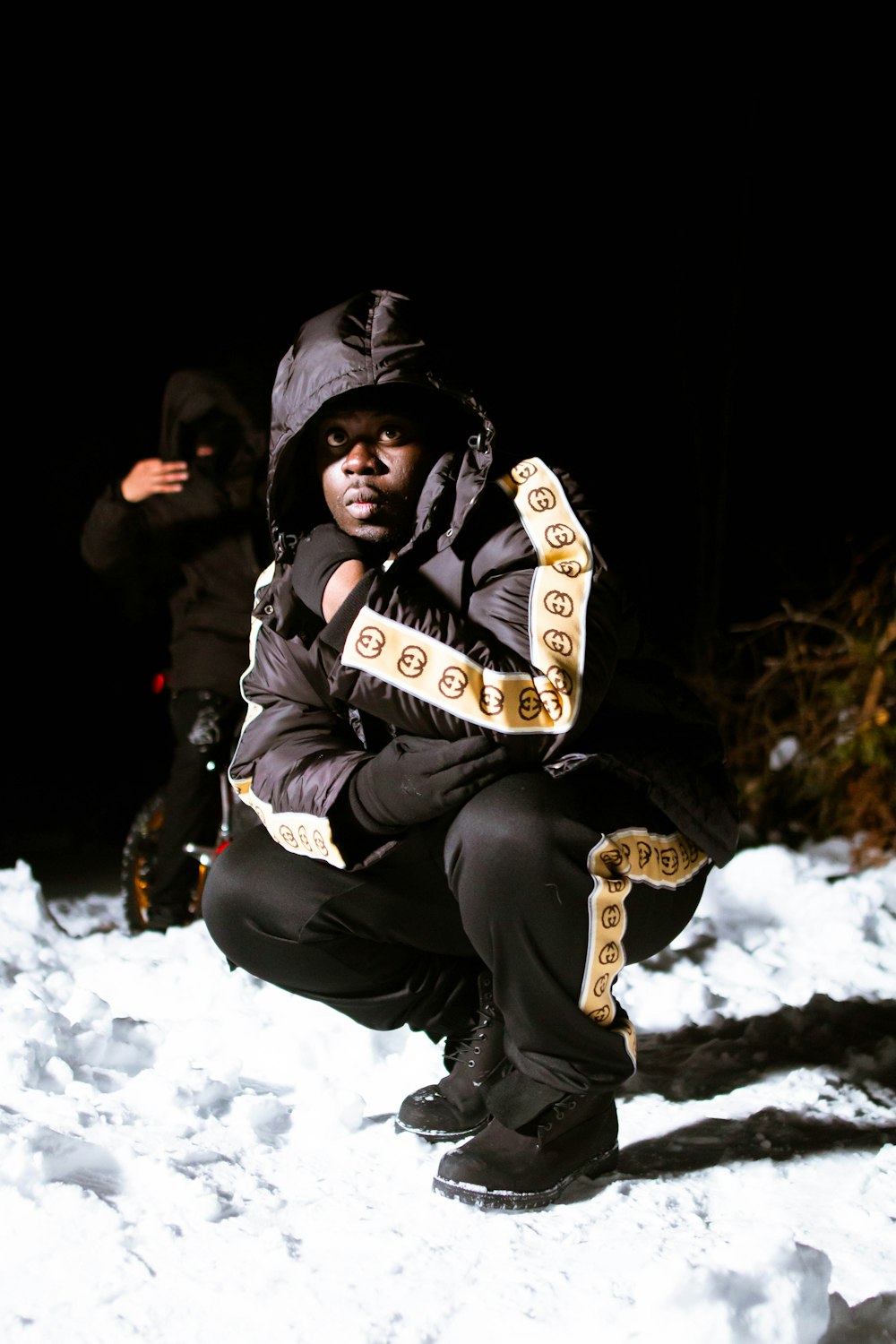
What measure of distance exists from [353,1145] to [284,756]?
2.09ft

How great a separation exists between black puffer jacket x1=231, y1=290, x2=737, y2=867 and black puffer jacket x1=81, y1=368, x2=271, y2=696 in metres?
1.33

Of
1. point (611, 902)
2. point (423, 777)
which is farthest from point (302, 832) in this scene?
point (611, 902)

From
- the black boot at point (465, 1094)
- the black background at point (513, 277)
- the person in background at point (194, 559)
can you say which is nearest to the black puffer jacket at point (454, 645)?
the black boot at point (465, 1094)

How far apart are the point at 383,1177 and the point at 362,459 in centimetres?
113

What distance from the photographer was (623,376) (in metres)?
6.91

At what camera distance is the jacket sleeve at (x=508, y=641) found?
6.12ft

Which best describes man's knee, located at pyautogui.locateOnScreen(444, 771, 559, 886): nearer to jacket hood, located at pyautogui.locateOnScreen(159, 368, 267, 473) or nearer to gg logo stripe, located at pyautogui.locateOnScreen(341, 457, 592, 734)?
gg logo stripe, located at pyautogui.locateOnScreen(341, 457, 592, 734)

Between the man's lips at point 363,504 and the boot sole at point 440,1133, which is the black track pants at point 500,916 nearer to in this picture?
the boot sole at point 440,1133

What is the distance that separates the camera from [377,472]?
2162 mm

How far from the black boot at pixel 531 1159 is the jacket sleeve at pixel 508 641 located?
538 mm

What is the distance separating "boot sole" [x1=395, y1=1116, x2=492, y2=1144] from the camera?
213 cm

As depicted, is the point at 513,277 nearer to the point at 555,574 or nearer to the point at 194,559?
the point at 194,559

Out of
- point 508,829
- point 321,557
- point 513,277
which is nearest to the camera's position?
point 508,829

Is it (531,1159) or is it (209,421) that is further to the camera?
(209,421)
